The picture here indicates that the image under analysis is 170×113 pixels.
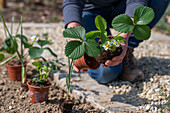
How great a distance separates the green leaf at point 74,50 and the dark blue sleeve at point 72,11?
1.71 ft

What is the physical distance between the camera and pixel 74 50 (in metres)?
1.02

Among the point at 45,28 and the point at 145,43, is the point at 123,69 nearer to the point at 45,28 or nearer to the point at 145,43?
the point at 145,43

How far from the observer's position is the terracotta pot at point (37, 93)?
4.61 feet

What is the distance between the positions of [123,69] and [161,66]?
0.50 m

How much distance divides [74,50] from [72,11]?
64 centimetres

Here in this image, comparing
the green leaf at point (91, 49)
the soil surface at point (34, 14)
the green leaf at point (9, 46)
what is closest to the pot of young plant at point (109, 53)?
the green leaf at point (91, 49)

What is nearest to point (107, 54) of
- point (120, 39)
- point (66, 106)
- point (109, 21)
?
point (120, 39)

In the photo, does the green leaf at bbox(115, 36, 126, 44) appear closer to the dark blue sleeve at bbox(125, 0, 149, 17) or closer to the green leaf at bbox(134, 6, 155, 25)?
the green leaf at bbox(134, 6, 155, 25)

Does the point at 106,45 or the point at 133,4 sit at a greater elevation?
the point at 133,4

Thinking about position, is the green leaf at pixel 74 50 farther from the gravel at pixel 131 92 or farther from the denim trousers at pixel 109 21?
the denim trousers at pixel 109 21

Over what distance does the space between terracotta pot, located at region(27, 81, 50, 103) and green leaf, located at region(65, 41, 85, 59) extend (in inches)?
A: 20.0

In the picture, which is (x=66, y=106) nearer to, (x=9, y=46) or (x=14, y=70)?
(x=14, y=70)

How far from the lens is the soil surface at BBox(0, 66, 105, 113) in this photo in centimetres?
138

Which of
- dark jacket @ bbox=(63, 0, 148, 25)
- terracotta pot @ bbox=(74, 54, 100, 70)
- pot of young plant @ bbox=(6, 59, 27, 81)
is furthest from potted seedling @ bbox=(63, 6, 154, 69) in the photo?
pot of young plant @ bbox=(6, 59, 27, 81)
